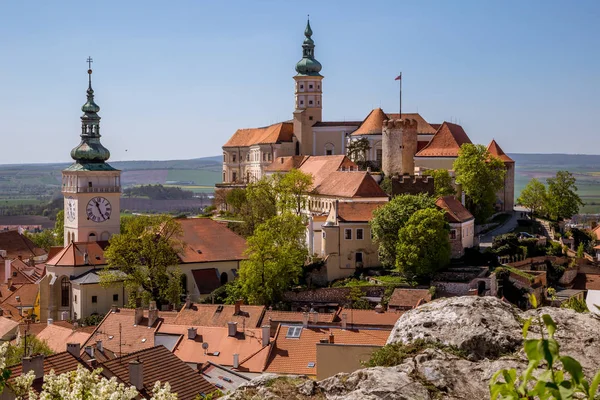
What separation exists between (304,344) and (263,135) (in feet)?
211

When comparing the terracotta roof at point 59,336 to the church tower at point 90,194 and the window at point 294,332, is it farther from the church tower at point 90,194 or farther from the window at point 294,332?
the church tower at point 90,194

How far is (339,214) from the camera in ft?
182

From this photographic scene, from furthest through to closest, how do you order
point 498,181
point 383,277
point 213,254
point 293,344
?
point 498,181 → point 213,254 → point 383,277 → point 293,344

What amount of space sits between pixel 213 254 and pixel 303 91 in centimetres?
3471

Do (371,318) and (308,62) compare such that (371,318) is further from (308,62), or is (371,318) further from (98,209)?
(308,62)

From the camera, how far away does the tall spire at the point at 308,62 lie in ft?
Answer: 306

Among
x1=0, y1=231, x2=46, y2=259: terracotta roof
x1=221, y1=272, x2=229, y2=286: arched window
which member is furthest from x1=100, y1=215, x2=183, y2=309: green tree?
x1=0, y1=231, x2=46, y2=259: terracotta roof

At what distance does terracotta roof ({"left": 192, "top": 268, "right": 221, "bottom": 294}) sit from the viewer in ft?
197

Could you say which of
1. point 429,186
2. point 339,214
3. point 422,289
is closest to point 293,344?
point 422,289

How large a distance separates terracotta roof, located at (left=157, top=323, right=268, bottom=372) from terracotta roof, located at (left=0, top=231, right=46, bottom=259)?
195 ft

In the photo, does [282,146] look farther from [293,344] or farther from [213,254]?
[293,344]

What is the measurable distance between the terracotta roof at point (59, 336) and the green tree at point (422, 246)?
1838 cm

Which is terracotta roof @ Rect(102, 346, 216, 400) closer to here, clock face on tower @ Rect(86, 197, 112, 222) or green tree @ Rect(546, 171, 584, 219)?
clock face on tower @ Rect(86, 197, 112, 222)

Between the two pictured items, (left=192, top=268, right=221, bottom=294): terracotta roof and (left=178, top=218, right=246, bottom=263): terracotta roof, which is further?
(left=178, top=218, right=246, bottom=263): terracotta roof
